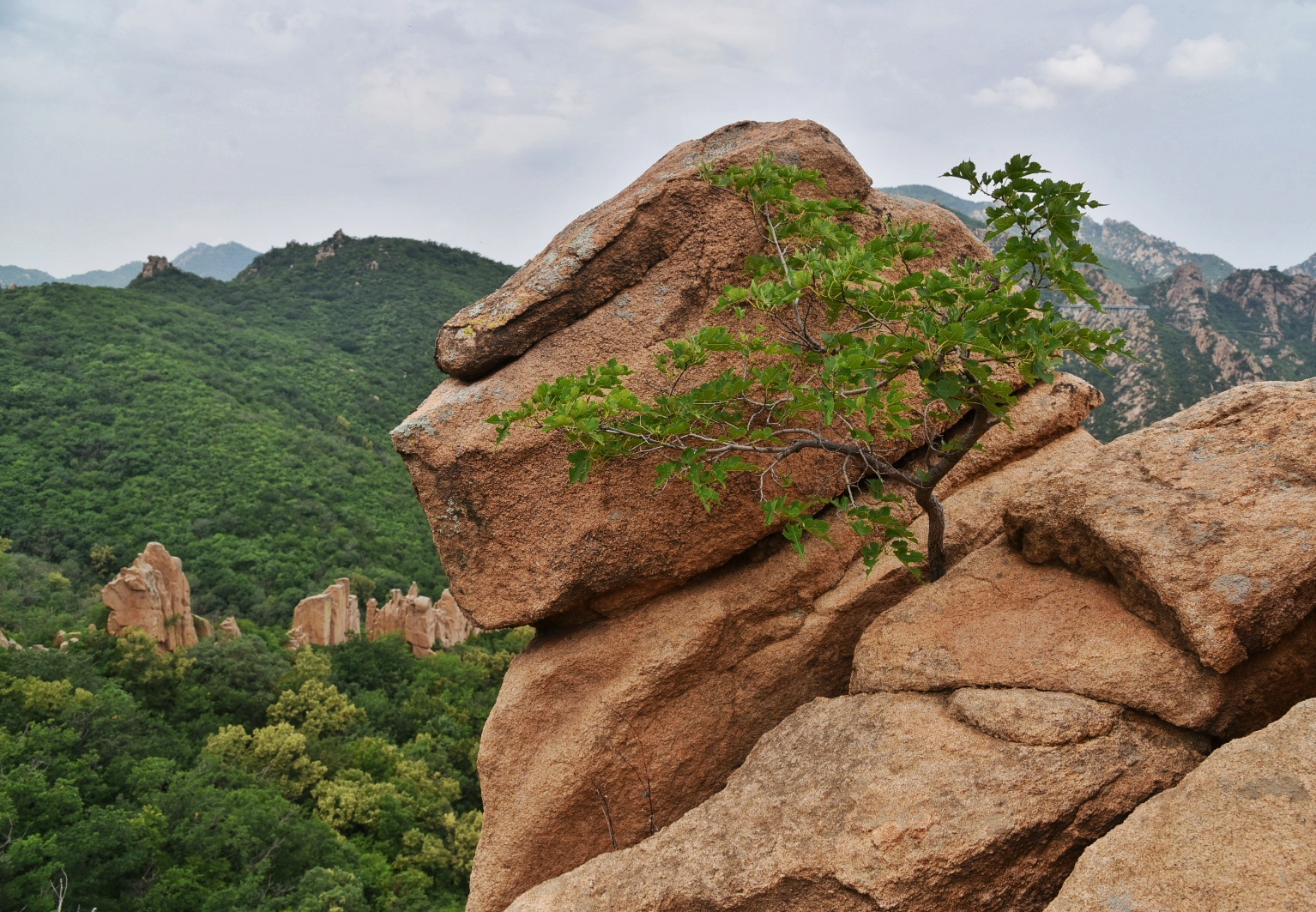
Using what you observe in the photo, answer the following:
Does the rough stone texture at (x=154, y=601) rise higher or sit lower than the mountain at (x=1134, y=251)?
lower

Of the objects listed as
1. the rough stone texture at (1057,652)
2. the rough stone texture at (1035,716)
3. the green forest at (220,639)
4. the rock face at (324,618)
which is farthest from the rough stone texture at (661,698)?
the rock face at (324,618)

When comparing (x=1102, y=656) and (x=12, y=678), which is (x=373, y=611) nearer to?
(x=12, y=678)

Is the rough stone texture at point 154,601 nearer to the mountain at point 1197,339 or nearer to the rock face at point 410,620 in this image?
the rock face at point 410,620

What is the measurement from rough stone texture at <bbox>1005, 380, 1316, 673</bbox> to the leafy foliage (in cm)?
2061

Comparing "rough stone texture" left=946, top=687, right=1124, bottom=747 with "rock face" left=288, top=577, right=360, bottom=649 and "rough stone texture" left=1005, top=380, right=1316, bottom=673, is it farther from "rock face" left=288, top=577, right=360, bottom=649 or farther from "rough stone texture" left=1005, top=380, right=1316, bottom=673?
"rock face" left=288, top=577, right=360, bottom=649

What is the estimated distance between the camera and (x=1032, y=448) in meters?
5.98

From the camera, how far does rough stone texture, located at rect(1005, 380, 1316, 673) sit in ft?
11.5

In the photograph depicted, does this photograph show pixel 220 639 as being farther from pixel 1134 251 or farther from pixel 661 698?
pixel 1134 251

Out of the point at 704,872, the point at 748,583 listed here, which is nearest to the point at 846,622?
the point at 748,583

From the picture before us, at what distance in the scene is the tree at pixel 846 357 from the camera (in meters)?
3.64

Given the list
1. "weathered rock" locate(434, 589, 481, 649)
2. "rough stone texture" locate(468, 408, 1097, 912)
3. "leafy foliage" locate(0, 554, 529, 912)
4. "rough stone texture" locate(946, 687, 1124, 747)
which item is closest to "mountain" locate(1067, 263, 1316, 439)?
"rough stone texture" locate(468, 408, 1097, 912)

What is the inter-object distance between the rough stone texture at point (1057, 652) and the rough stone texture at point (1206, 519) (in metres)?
0.13

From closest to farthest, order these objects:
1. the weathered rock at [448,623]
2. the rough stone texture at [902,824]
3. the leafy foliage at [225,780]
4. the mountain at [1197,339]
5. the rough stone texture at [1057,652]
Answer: the rough stone texture at [902,824] → the rough stone texture at [1057,652] → the leafy foliage at [225,780] → the mountain at [1197,339] → the weathered rock at [448,623]

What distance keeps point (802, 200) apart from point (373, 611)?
38.0 meters
